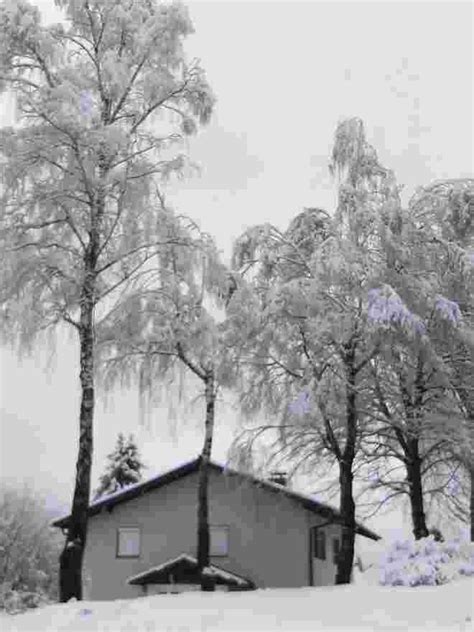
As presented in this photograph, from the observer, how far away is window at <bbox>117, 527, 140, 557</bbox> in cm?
2995

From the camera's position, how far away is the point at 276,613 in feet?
46.9

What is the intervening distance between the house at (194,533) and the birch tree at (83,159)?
12260 millimetres

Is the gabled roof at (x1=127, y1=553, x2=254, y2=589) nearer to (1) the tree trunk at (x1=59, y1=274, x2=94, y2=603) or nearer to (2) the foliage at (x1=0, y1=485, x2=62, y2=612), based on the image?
(1) the tree trunk at (x1=59, y1=274, x2=94, y2=603)

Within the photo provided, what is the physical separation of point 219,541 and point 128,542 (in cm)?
338

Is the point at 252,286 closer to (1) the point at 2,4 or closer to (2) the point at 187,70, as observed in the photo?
(2) the point at 187,70

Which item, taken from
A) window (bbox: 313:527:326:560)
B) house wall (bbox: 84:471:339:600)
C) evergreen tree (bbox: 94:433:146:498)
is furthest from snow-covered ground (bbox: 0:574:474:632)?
evergreen tree (bbox: 94:433:146:498)

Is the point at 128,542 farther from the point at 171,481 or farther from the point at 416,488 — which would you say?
the point at 416,488

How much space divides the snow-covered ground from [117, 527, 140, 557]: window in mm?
14040

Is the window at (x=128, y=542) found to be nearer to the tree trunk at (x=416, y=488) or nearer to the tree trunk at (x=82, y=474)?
the tree trunk at (x=416, y=488)

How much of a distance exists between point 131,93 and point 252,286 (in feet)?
18.8

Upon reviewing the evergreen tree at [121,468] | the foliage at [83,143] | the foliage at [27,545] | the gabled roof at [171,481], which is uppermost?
the foliage at [83,143]

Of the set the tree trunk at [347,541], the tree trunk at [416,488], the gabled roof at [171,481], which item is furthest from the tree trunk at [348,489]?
the gabled roof at [171,481]

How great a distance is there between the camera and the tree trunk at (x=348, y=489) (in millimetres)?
19062

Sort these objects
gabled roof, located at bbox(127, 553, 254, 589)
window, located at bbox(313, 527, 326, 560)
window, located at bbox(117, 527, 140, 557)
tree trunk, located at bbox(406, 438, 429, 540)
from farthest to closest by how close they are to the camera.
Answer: window, located at bbox(313, 527, 326, 560) < window, located at bbox(117, 527, 140, 557) < gabled roof, located at bbox(127, 553, 254, 589) < tree trunk, located at bbox(406, 438, 429, 540)
